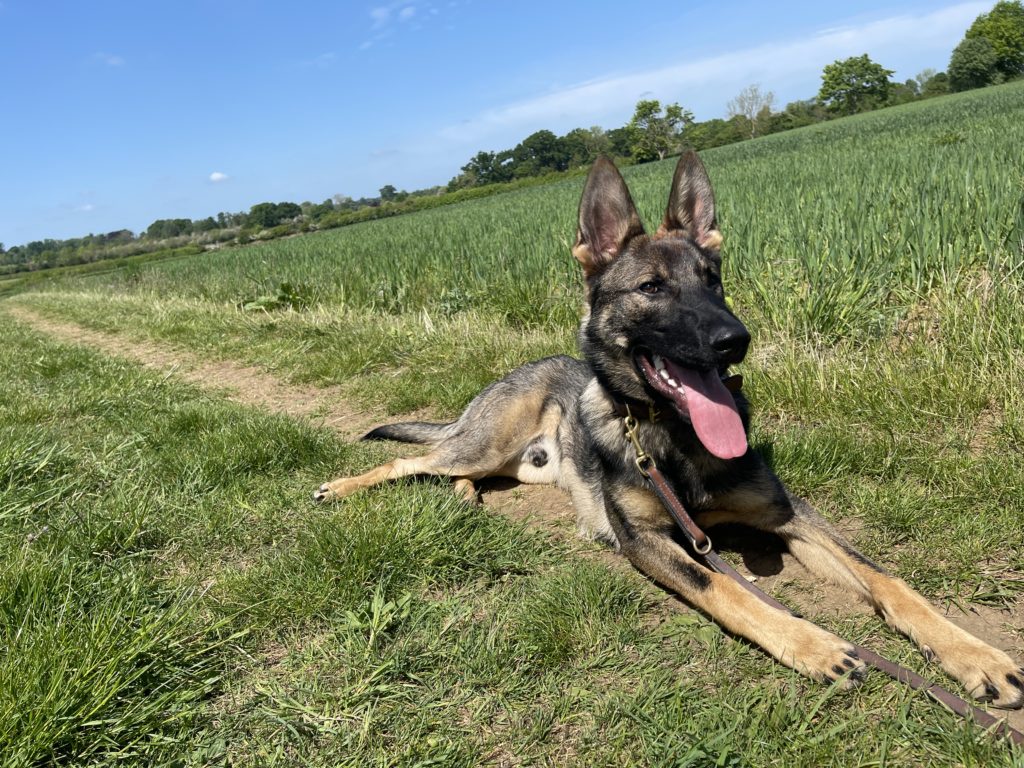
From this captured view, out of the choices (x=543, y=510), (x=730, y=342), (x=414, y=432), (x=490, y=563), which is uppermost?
(x=730, y=342)

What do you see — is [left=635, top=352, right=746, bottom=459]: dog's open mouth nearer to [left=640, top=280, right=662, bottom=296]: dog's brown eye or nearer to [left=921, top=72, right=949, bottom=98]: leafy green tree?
[left=640, top=280, right=662, bottom=296]: dog's brown eye

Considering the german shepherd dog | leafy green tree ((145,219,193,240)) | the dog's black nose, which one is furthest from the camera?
leafy green tree ((145,219,193,240))

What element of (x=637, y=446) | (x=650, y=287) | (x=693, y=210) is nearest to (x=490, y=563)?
(x=637, y=446)

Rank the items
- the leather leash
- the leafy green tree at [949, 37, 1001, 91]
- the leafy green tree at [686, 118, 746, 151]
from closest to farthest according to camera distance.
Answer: the leather leash < the leafy green tree at [949, 37, 1001, 91] < the leafy green tree at [686, 118, 746, 151]

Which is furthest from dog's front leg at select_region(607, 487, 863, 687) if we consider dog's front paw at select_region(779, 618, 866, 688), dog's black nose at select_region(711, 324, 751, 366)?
dog's black nose at select_region(711, 324, 751, 366)

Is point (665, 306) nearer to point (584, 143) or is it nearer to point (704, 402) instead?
point (704, 402)

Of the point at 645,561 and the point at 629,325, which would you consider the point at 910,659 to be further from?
the point at 629,325

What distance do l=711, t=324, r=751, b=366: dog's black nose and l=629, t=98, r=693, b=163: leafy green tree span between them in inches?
3771

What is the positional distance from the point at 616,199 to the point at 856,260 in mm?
3183

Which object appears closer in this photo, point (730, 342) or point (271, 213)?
point (730, 342)

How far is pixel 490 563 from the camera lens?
2.98 m

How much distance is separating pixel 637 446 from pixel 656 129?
10279 centimetres

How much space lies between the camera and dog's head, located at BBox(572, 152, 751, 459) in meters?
2.82

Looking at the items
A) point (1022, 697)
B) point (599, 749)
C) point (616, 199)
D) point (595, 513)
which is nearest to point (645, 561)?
point (595, 513)
